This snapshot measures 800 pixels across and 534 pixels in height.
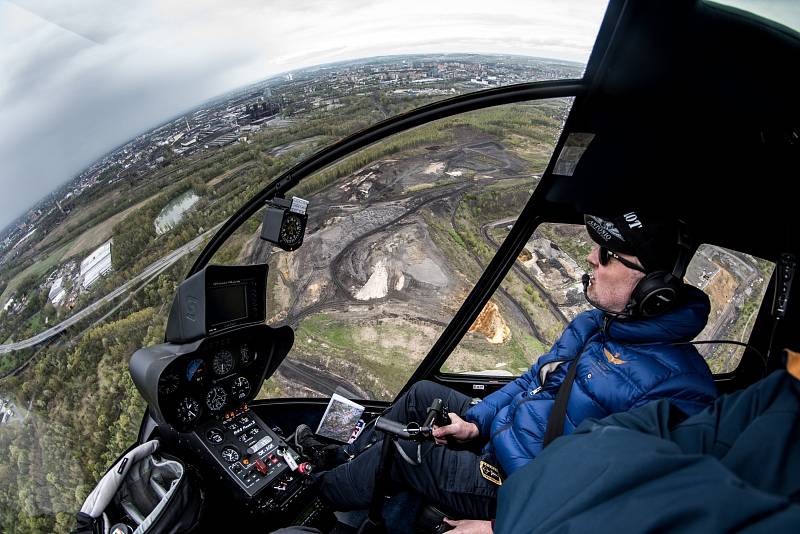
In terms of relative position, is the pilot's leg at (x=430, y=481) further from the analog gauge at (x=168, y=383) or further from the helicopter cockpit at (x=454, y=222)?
the analog gauge at (x=168, y=383)

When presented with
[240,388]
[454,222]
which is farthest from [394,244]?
[240,388]

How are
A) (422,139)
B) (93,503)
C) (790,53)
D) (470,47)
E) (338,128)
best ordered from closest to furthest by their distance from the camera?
(790,53)
(93,503)
(470,47)
(338,128)
(422,139)

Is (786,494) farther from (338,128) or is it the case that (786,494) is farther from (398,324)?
(398,324)

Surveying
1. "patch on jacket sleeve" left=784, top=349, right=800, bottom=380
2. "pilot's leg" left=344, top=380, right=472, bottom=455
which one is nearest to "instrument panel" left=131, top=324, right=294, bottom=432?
"pilot's leg" left=344, top=380, right=472, bottom=455

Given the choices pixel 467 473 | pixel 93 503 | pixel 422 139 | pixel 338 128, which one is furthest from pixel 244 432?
pixel 422 139

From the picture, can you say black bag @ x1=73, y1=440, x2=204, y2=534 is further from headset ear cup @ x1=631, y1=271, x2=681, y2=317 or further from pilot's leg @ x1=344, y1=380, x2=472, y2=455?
headset ear cup @ x1=631, y1=271, x2=681, y2=317

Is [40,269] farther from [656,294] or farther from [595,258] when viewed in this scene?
[656,294]
